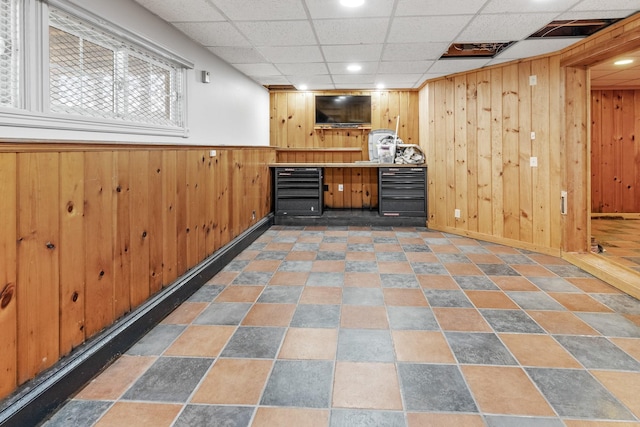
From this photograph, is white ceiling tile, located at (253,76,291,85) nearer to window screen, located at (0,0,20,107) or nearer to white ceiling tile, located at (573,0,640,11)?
white ceiling tile, located at (573,0,640,11)

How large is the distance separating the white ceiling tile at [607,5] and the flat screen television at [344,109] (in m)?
4.12

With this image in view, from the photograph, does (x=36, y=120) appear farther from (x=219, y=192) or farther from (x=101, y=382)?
(x=219, y=192)

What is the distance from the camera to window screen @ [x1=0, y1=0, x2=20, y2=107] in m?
1.91

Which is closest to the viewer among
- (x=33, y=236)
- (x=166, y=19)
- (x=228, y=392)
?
(x=33, y=236)

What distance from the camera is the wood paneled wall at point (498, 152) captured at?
4.64m

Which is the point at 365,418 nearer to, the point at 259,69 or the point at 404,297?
the point at 404,297

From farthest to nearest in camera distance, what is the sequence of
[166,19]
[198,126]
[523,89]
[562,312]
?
1. [523,89]
2. [198,126]
3. [166,19]
4. [562,312]

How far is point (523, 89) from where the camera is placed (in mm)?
4875

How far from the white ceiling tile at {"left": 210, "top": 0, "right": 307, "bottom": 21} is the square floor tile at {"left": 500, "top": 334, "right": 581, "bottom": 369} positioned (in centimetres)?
283

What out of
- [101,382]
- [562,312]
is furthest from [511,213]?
[101,382]

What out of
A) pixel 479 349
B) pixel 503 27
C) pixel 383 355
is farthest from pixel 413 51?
pixel 383 355

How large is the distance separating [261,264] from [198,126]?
156 centimetres

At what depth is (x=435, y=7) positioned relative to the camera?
3.21 m

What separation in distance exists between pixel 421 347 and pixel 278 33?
122 inches
